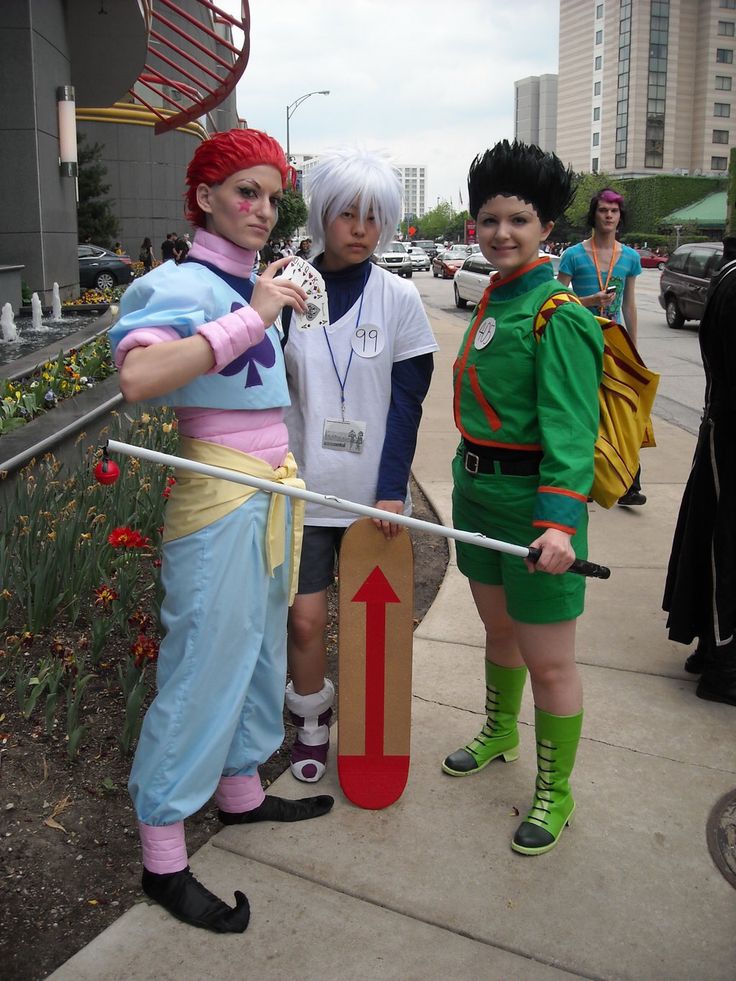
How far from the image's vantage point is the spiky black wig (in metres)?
2.40

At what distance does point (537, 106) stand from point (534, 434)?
172 meters

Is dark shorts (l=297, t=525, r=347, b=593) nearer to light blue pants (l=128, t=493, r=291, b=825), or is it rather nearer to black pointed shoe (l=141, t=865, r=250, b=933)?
light blue pants (l=128, t=493, r=291, b=825)

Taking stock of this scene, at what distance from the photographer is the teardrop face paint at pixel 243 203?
7.10ft

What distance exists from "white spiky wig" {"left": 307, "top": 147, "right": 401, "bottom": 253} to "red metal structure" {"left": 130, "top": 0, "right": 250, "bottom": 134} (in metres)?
15.2

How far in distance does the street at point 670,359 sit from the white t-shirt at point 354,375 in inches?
251

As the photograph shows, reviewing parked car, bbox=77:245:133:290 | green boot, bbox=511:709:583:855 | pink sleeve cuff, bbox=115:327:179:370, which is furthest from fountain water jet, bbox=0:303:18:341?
parked car, bbox=77:245:133:290

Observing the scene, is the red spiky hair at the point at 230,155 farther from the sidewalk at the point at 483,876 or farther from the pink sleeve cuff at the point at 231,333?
the sidewalk at the point at 483,876

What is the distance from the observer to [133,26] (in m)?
15.8

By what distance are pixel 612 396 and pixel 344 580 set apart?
2.94 feet

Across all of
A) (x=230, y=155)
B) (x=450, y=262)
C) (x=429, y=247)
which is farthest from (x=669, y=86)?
(x=230, y=155)

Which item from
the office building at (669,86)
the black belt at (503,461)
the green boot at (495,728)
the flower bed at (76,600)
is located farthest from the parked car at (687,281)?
the office building at (669,86)

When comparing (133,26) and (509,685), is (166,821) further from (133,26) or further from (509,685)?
(133,26)

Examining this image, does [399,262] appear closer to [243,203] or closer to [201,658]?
[243,203]

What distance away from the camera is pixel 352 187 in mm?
2459
